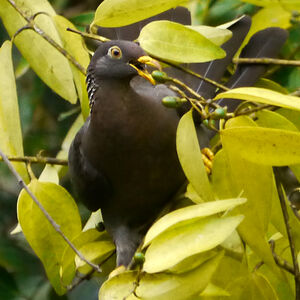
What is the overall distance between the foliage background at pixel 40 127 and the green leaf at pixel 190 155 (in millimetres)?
733

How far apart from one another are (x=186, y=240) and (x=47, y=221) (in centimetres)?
43

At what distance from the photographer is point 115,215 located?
1.81m

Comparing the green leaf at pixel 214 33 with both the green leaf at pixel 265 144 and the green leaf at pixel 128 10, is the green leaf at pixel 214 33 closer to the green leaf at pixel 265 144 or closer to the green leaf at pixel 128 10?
the green leaf at pixel 128 10

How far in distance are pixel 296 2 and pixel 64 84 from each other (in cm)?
53

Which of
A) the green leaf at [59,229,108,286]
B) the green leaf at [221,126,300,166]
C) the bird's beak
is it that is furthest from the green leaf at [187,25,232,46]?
the green leaf at [59,229,108,286]

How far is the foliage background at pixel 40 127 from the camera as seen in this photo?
6.56 feet

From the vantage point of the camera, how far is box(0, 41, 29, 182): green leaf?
1.44 meters

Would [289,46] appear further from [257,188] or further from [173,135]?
[257,188]

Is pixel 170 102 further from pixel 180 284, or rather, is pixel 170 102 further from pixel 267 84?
pixel 267 84

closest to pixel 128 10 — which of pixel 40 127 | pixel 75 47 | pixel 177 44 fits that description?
pixel 177 44

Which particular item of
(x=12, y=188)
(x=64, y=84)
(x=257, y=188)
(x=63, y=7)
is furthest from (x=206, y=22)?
(x=12, y=188)

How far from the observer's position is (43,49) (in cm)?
161

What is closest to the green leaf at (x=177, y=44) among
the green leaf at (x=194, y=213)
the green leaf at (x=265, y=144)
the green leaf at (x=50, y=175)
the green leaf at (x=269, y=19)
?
the green leaf at (x=265, y=144)

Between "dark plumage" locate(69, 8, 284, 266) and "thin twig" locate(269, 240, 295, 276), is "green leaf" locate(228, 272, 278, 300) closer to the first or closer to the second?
"thin twig" locate(269, 240, 295, 276)
